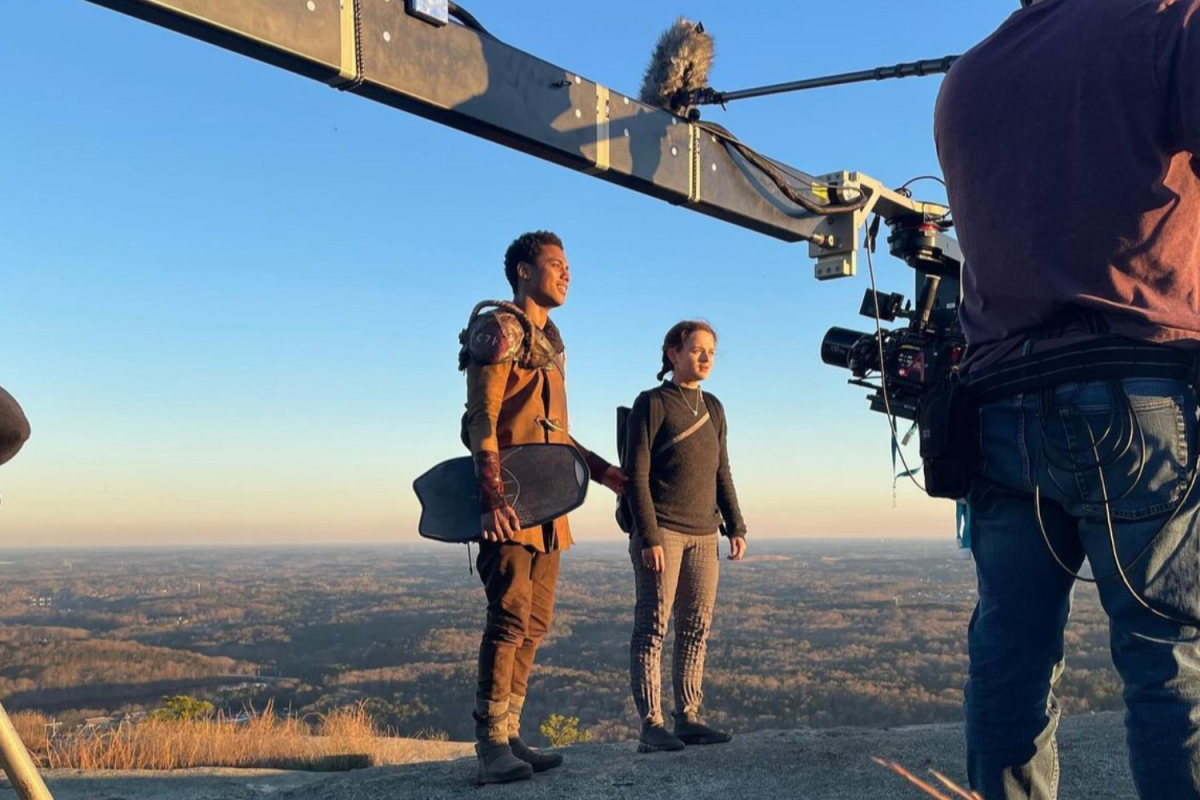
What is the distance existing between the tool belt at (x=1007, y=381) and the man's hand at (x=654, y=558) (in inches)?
87.4

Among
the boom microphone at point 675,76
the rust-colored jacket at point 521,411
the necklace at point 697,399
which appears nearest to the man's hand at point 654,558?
the rust-colored jacket at point 521,411

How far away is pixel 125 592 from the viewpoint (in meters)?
62.0

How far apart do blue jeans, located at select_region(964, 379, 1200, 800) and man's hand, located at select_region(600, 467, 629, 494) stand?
7.73 ft

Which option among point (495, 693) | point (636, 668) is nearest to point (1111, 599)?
point (495, 693)

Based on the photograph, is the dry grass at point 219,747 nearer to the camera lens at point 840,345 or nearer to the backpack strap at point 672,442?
the backpack strap at point 672,442

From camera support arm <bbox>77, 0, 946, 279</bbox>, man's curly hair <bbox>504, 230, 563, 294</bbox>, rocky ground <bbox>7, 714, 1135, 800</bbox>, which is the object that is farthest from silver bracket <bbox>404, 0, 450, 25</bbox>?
rocky ground <bbox>7, 714, 1135, 800</bbox>

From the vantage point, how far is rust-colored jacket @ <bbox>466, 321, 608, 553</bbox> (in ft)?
11.5

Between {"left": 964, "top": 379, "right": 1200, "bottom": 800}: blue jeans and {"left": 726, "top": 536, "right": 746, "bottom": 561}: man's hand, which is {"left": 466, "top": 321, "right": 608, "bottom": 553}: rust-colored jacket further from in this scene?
{"left": 964, "top": 379, "right": 1200, "bottom": 800}: blue jeans

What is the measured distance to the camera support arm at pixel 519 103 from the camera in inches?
104

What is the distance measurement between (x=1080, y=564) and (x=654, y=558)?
2.37m

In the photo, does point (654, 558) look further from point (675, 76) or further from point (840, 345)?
point (675, 76)

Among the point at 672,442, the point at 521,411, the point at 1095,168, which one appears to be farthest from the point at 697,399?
the point at 1095,168

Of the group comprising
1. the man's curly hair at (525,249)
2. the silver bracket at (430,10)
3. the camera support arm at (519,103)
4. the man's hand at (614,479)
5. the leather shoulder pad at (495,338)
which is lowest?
the man's hand at (614,479)

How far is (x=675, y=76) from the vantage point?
399cm
